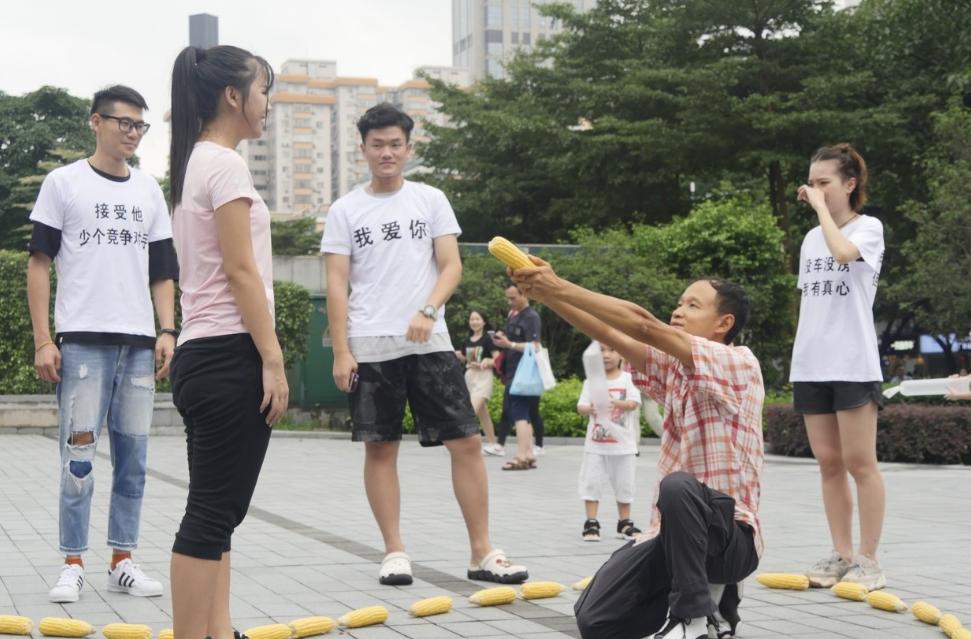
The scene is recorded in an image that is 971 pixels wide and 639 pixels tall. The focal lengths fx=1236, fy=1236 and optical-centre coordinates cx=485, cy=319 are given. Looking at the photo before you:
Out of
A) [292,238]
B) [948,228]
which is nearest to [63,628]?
[948,228]

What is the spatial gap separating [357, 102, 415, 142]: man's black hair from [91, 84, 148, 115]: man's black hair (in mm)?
1061

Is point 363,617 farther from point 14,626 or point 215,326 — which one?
point 215,326

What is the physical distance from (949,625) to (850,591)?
78cm

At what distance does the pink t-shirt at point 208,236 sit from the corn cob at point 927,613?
2.88 meters

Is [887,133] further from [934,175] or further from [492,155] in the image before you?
[492,155]

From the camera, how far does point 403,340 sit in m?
5.80

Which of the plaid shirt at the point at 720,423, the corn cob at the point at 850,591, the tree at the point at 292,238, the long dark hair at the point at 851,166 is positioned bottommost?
the corn cob at the point at 850,591

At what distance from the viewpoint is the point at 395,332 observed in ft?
19.0

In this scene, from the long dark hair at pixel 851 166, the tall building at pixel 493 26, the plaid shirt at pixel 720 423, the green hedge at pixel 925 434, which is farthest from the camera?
the tall building at pixel 493 26

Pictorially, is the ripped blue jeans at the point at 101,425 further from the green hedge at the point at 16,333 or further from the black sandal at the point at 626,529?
the green hedge at the point at 16,333

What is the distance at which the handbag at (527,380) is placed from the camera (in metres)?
12.6

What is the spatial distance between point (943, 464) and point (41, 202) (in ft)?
36.4

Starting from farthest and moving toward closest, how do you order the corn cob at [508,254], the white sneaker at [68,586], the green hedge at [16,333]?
the green hedge at [16,333] < the white sneaker at [68,586] < the corn cob at [508,254]

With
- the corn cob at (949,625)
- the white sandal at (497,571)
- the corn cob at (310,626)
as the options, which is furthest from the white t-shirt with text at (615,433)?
the corn cob at (310,626)
